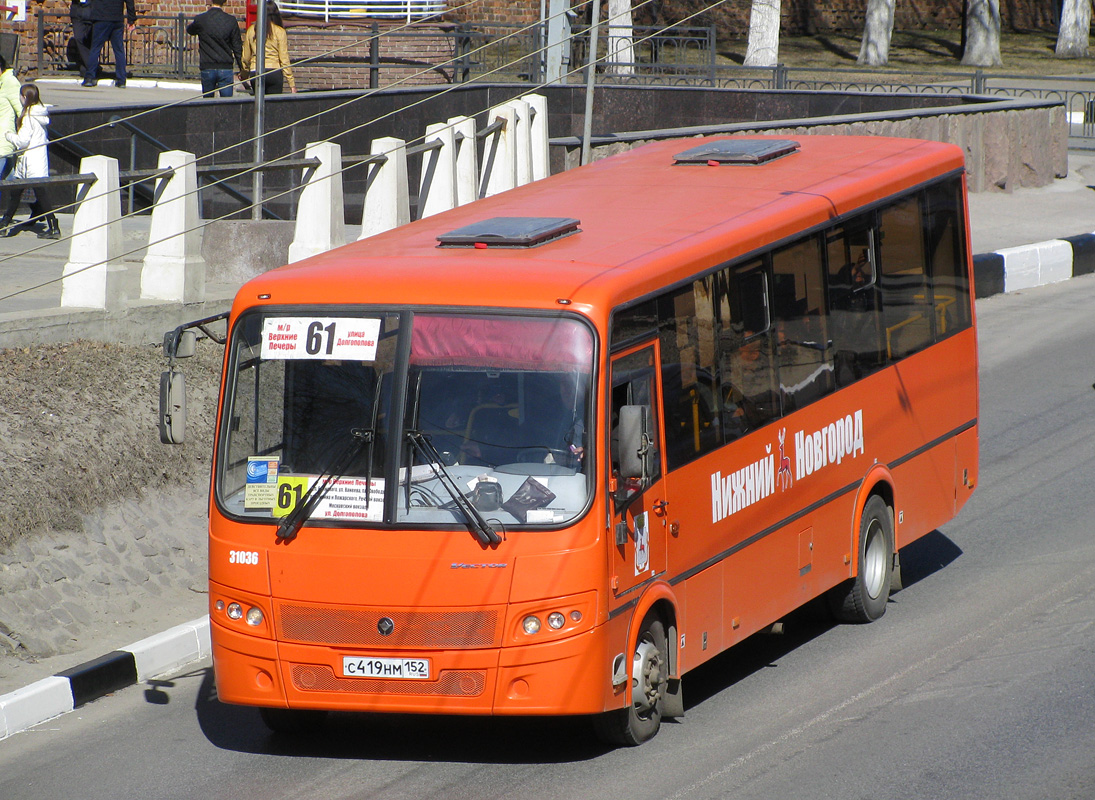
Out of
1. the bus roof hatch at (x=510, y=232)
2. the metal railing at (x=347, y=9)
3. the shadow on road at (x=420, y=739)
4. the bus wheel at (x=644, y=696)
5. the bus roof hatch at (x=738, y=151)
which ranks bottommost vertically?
the shadow on road at (x=420, y=739)

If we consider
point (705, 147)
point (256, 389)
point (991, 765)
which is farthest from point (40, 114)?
point (991, 765)

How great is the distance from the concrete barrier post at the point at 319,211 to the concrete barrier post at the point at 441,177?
2.66m

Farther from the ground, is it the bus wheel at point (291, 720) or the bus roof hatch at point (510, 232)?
the bus roof hatch at point (510, 232)

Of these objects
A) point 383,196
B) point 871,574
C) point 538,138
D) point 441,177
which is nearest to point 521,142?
point 538,138

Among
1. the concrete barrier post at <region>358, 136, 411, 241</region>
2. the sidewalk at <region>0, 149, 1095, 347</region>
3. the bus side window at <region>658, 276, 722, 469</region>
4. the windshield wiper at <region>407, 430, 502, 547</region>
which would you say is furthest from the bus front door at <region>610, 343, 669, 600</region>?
the concrete barrier post at <region>358, 136, 411, 241</region>

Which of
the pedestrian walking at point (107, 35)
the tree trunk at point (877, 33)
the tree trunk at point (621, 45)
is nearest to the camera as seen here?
the pedestrian walking at point (107, 35)

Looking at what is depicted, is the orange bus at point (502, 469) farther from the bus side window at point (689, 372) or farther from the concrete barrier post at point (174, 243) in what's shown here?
the concrete barrier post at point (174, 243)

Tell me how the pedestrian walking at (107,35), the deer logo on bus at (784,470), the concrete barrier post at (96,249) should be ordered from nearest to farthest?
the deer logo on bus at (784,470), the concrete barrier post at (96,249), the pedestrian walking at (107,35)

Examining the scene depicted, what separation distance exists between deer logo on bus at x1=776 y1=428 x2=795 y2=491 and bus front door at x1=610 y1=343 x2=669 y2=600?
4.30 ft

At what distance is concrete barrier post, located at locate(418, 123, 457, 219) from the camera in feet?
54.9

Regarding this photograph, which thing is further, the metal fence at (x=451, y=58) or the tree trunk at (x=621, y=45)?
the tree trunk at (x=621, y=45)

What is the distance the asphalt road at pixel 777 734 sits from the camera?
22.1 feet

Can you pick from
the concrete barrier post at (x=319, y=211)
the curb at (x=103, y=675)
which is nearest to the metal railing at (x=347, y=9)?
the concrete barrier post at (x=319, y=211)

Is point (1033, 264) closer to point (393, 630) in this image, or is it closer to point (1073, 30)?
point (393, 630)
